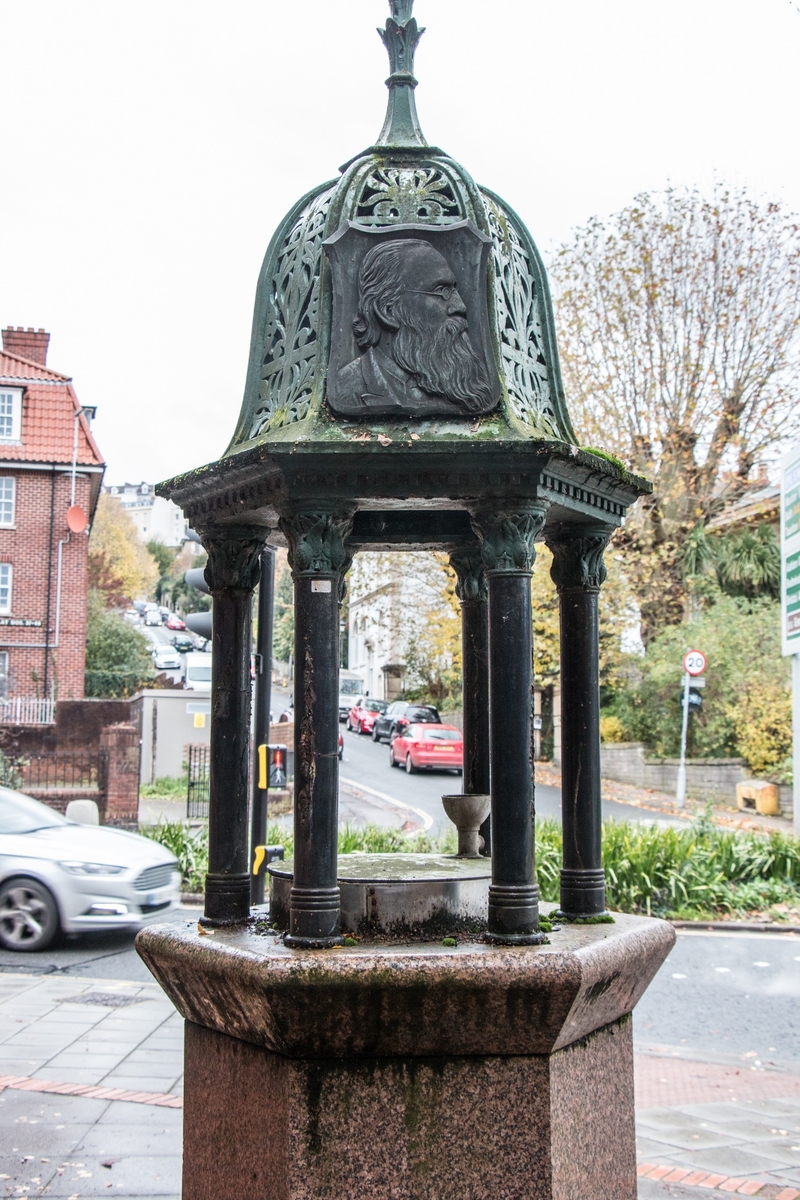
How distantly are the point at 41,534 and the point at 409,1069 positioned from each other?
31.3 meters

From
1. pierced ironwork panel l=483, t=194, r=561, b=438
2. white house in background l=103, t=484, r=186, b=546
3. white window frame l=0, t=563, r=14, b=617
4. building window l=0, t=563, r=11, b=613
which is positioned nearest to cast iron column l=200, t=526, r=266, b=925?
pierced ironwork panel l=483, t=194, r=561, b=438

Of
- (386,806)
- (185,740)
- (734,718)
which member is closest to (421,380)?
(386,806)

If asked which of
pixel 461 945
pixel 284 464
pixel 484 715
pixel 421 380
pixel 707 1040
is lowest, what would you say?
pixel 707 1040

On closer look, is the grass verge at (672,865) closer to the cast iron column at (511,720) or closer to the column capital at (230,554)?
the column capital at (230,554)

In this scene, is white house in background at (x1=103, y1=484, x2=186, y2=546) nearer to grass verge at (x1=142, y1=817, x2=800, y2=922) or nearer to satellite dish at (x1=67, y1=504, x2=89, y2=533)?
satellite dish at (x1=67, y1=504, x2=89, y2=533)

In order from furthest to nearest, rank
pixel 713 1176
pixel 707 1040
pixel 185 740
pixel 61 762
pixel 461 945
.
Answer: pixel 185 740 < pixel 61 762 < pixel 707 1040 < pixel 713 1176 < pixel 461 945

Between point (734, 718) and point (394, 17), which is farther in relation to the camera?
point (734, 718)

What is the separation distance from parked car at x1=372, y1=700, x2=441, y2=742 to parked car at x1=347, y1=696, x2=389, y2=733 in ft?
6.23

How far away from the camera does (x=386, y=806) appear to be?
21703 millimetres

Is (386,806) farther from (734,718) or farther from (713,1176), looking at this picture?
(713,1176)

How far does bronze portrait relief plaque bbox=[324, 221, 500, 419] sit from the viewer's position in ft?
12.6

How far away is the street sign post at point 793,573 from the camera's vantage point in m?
16.0

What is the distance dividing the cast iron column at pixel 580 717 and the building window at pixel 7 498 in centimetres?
3060

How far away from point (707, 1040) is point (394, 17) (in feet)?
23.3
